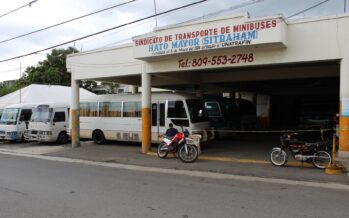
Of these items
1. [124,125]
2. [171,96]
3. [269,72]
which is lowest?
[124,125]

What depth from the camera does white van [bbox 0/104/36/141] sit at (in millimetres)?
21844

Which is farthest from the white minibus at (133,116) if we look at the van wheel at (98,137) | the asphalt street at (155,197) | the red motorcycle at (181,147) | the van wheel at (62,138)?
the asphalt street at (155,197)

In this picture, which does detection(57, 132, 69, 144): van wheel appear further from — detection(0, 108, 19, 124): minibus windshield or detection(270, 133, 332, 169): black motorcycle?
detection(270, 133, 332, 169): black motorcycle

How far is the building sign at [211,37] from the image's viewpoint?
1177 cm

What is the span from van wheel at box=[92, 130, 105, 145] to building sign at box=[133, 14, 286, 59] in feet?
20.0

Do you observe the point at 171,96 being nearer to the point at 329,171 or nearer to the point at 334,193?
the point at 329,171

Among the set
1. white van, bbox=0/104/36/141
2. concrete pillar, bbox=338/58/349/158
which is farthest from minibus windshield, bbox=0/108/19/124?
concrete pillar, bbox=338/58/349/158

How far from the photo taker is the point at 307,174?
33.8 feet

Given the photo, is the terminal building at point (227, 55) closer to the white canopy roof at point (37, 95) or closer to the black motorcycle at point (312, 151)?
the black motorcycle at point (312, 151)

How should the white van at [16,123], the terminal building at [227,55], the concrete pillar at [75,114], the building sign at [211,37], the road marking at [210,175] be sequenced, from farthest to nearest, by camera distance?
the white van at [16,123], the concrete pillar at [75,114], the building sign at [211,37], the terminal building at [227,55], the road marking at [210,175]

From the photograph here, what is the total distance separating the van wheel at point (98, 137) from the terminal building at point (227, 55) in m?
1.12

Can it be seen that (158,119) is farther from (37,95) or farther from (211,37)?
(37,95)

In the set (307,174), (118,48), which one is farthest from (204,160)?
(118,48)

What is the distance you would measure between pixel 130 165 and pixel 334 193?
7.14m
